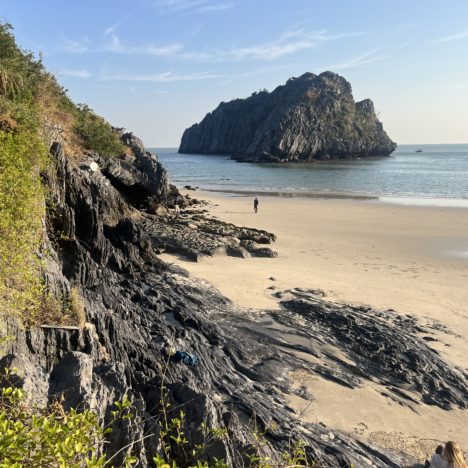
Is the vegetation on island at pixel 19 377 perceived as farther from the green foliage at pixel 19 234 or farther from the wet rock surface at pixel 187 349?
the wet rock surface at pixel 187 349

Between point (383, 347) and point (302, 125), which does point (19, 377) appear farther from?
point (302, 125)

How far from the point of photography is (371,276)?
19484mm

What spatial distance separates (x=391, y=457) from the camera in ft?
25.8

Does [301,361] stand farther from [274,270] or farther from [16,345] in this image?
[274,270]

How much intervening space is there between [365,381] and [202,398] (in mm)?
6373

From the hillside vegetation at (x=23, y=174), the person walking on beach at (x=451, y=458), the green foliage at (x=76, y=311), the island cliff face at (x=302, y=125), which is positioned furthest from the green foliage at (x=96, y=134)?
the island cliff face at (x=302, y=125)

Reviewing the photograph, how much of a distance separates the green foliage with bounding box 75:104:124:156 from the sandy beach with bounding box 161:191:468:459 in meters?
9.61

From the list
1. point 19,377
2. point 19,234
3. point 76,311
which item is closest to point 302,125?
point 19,234

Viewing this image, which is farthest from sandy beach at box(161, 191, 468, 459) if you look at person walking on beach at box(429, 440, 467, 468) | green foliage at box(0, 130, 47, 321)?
green foliage at box(0, 130, 47, 321)

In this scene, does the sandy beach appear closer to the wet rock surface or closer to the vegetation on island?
the wet rock surface

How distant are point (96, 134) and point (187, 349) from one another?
19108mm

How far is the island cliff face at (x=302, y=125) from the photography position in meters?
126

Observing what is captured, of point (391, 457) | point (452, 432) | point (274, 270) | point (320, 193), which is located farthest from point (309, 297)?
point (320, 193)

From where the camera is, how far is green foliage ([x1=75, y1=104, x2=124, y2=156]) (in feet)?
81.0
